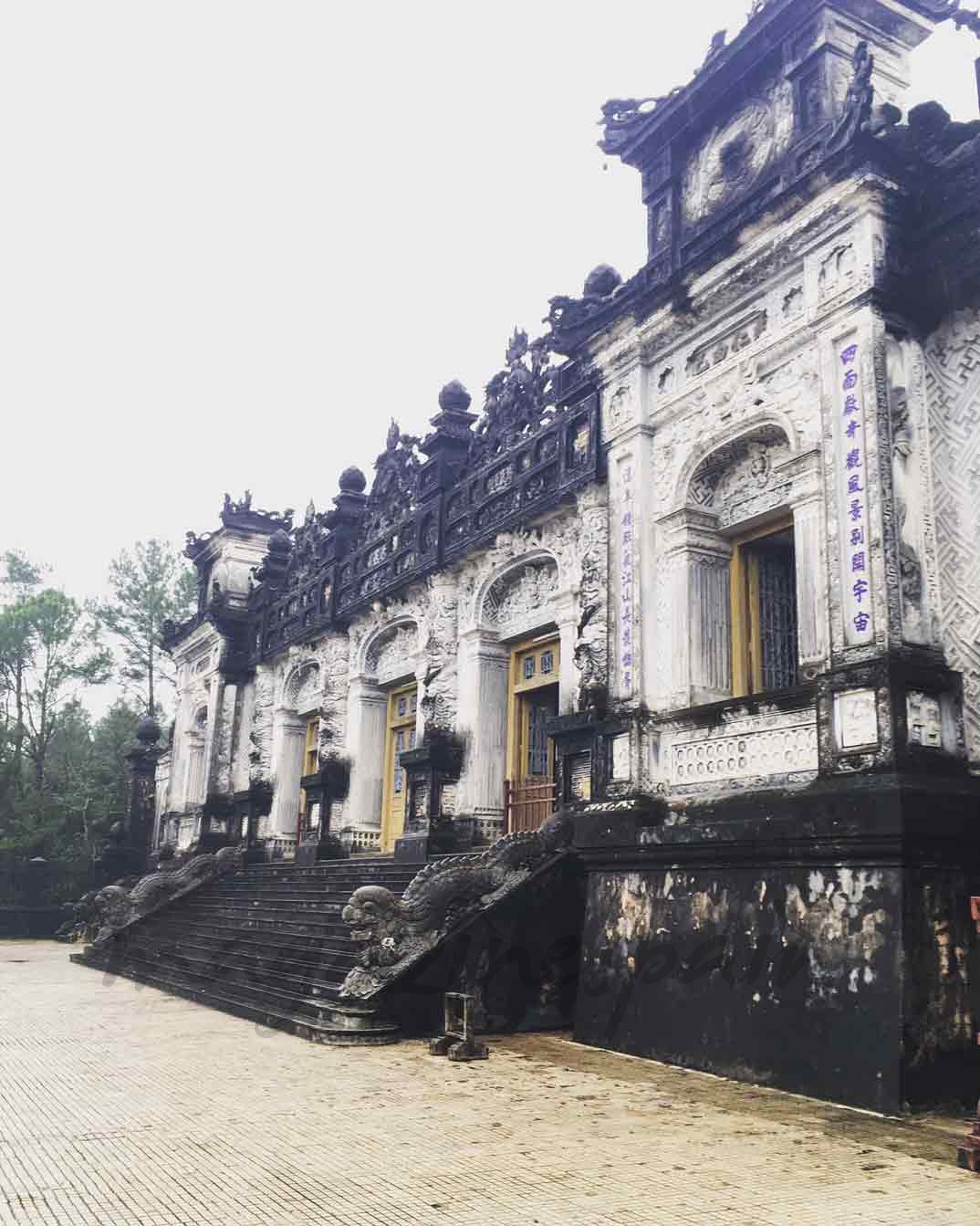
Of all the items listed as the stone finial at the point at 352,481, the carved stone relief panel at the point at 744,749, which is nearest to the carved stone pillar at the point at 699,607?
the carved stone relief panel at the point at 744,749

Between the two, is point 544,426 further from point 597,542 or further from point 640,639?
point 640,639

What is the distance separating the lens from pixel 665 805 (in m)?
9.13

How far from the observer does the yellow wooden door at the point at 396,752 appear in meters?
15.9

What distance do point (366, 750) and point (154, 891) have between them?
12.8 ft

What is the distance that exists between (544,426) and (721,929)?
6.15 metres

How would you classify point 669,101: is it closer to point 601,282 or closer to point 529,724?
point 601,282

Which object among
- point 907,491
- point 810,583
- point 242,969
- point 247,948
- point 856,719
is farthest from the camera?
point 247,948

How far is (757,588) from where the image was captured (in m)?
9.70

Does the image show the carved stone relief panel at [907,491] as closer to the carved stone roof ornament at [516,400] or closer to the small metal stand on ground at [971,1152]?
the small metal stand on ground at [971,1152]

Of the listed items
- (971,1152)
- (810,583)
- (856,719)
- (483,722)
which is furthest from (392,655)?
(971,1152)

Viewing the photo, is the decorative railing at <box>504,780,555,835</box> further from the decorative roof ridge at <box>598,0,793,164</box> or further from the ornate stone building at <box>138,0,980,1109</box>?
the decorative roof ridge at <box>598,0,793,164</box>

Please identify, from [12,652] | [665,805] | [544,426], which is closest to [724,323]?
[544,426]

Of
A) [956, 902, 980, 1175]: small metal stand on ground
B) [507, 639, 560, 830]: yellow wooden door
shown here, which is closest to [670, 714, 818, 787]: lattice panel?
[956, 902, 980, 1175]: small metal stand on ground

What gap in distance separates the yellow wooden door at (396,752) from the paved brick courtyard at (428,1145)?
7.41m
